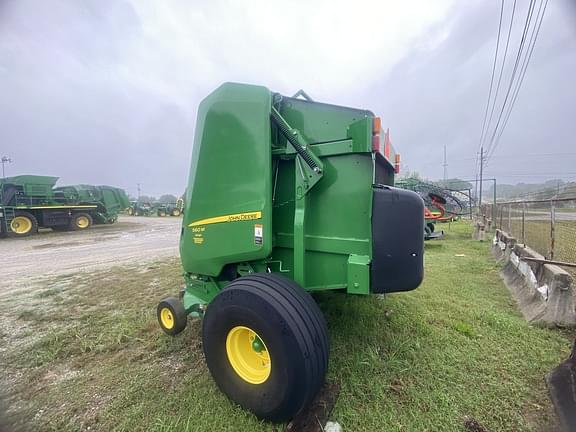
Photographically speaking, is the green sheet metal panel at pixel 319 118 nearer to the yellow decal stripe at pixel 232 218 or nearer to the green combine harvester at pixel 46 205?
the yellow decal stripe at pixel 232 218

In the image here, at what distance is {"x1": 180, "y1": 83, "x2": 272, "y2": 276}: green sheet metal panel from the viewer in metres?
2.17

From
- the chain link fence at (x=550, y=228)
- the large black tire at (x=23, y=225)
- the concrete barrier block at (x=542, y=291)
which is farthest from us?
the large black tire at (x=23, y=225)

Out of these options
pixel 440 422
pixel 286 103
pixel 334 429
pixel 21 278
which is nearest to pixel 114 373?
pixel 334 429

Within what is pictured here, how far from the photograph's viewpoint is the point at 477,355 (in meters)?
2.46

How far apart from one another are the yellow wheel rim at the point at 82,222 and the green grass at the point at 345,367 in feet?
47.9

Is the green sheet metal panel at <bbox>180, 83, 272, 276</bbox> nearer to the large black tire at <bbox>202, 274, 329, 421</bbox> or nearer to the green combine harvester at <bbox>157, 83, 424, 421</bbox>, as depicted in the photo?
the green combine harvester at <bbox>157, 83, 424, 421</bbox>

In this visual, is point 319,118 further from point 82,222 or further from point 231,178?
point 82,222

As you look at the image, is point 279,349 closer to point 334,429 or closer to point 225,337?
point 225,337

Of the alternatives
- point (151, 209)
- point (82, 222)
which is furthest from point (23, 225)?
point (151, 209)

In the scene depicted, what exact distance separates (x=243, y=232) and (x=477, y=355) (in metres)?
2.22

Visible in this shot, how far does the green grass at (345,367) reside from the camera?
73.0 inches

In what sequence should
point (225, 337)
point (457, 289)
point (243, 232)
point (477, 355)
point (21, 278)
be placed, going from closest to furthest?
point (225, 337)
point (243, 232)
point (477, 355)
point (457, 289)
point (21, 278)

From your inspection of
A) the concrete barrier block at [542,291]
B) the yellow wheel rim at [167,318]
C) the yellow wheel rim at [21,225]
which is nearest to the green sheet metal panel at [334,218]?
the yellow wheel rim at [167,318]

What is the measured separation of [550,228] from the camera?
4234mm
